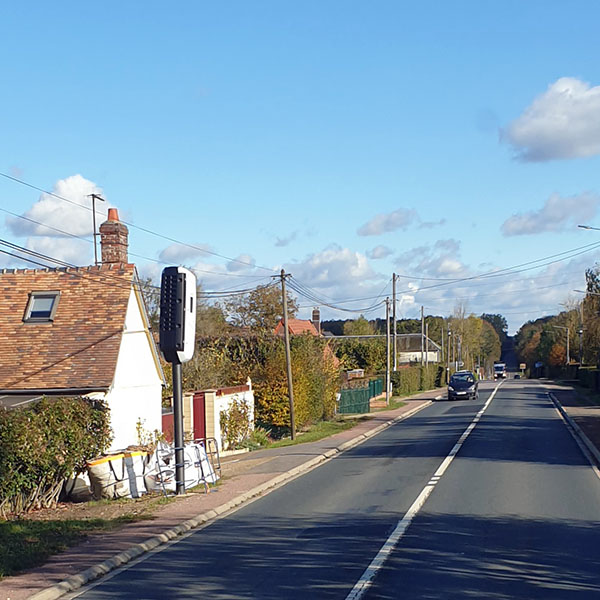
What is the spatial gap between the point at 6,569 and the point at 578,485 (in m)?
11.2

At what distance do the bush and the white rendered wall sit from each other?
3.03 meters

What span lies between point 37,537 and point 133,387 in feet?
33.4

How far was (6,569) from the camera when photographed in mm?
9531

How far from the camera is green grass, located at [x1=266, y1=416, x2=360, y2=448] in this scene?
30.2 m

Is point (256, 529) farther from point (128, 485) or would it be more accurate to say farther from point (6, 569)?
point (128, 485)

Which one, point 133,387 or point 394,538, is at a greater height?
point 133,387

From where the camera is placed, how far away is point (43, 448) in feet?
48.4

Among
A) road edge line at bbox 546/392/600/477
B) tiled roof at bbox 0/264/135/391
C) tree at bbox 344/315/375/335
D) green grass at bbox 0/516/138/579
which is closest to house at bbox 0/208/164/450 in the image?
tiled roof at bbox 0/264/135/391

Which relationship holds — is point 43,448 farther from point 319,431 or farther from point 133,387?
point 319,431

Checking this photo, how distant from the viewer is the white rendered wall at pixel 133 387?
67.4 ft

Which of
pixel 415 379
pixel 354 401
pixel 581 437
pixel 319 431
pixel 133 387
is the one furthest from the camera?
pixel 415 379

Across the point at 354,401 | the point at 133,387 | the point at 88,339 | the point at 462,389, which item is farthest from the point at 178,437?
the point at 462,389

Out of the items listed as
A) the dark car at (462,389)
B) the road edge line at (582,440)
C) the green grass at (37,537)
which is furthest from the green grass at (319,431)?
the green grass at (37,537)

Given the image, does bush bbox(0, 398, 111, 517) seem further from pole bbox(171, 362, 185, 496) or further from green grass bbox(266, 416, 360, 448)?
green grass bbox(266, 416, 360, 448)
